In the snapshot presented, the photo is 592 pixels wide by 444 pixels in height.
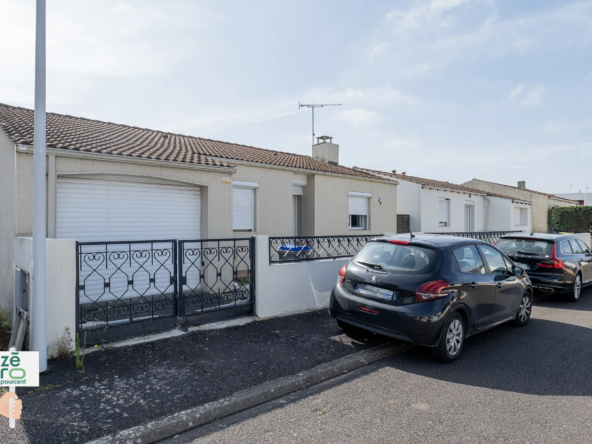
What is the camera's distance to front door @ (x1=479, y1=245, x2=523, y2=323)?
5.93 meters

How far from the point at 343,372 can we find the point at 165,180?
5.43 m

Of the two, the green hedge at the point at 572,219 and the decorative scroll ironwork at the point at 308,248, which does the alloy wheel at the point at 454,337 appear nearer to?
the decorative scroll ironwork at the point at 308,248

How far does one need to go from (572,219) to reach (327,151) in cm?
2062

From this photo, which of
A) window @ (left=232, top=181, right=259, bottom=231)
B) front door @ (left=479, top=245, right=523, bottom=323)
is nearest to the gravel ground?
front door @ (left=479, top=245, right=523, bottom=323)

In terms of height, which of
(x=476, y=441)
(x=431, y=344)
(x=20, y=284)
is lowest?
(x=476, y=441)

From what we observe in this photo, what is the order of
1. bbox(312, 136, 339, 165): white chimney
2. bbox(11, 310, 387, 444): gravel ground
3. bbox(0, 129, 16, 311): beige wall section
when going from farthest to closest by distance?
bbox(312, 136, 339, 165): white chimney
bbox(0, 129, 16, 311): beige wall section
bbox(11, 310, 387, 444): gravel ground

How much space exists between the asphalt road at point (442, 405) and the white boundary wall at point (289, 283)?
2.33 m

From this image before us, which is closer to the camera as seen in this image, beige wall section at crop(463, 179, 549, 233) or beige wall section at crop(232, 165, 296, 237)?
beige wall section at crop(232, 165, 296, 237)

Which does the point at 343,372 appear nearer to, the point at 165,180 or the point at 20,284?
the point at 20,284

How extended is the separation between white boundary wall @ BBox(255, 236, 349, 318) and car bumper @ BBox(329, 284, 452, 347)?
1925 mm

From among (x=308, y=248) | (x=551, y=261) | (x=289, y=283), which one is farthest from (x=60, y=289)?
(x=551, y=261)

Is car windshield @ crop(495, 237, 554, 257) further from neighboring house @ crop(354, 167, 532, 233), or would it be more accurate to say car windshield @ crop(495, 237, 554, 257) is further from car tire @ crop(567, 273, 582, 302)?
neighboring house @ crop(354, 167, 532, 233)

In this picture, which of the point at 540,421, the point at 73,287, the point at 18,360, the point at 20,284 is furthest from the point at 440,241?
the point at 20,284

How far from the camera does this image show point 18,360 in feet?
13.0
